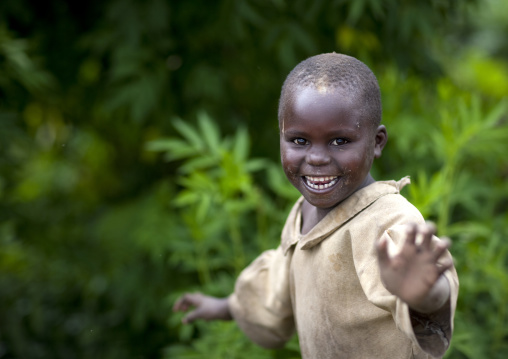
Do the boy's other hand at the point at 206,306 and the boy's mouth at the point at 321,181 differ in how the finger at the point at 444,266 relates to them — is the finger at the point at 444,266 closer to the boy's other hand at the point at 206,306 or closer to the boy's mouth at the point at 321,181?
the boy's mouth at the point at 321,181

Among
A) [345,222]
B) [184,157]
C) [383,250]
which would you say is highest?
[383,250]

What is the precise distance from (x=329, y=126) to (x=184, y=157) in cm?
241

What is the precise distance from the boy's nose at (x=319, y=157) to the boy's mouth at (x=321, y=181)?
49mm

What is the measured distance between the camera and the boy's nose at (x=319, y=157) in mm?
1454

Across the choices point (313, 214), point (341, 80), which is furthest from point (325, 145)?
point (313, 214)

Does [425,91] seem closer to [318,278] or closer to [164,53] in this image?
[164,53]

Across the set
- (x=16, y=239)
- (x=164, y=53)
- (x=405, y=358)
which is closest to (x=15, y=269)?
(x=16, y=239)

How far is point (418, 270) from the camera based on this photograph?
1.17 metres

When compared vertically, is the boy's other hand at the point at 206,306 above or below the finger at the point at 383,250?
below

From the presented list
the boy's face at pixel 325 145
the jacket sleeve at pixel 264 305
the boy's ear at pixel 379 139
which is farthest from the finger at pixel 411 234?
the jacket sleeve at pixel 264 305

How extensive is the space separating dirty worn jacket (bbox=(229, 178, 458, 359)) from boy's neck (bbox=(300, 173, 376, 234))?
0.02m

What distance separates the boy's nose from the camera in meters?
1.45

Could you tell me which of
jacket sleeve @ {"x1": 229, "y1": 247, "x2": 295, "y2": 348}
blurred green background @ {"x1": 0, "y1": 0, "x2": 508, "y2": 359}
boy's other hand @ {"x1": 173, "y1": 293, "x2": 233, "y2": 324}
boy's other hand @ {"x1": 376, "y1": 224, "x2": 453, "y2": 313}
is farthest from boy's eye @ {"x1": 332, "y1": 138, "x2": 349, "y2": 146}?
boy's other hand @ {"x1": 173, "y1": 293, "x2": 233, "y2": 324}

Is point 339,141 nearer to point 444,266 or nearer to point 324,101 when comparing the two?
point 324,101
